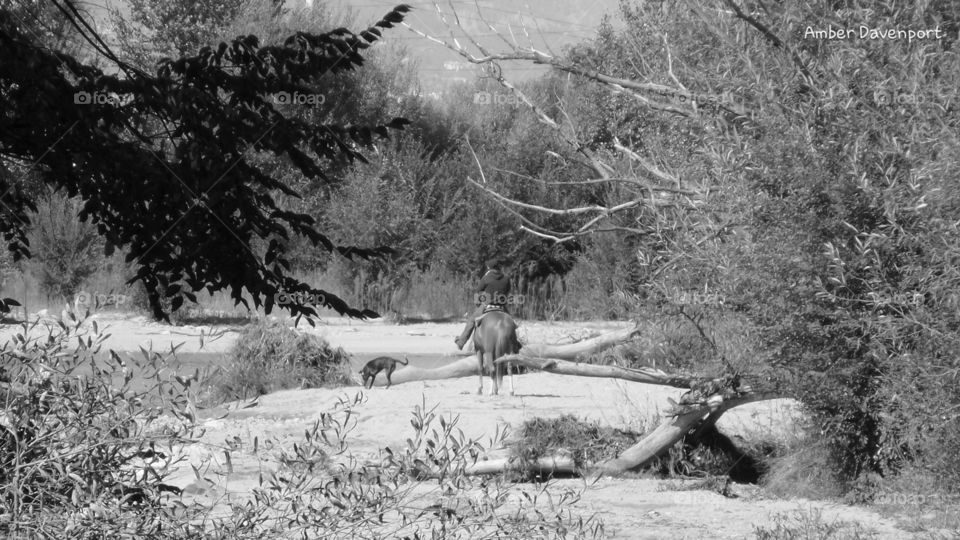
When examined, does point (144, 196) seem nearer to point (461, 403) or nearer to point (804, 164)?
point (804, 164)

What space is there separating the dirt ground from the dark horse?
1.14ft

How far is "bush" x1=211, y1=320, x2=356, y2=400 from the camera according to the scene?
15.7 metres

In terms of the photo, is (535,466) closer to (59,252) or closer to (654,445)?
(654,445)

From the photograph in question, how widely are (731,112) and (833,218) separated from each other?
41.3 inches

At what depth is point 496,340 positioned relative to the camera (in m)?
14.8

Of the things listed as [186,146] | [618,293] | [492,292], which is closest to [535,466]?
[618,293]

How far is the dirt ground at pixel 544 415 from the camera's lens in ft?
25.7

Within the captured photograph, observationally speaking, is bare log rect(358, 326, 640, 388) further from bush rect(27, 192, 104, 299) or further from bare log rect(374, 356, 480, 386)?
bush rect(27, 192, 104, 299)

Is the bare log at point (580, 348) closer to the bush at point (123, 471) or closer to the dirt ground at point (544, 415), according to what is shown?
the dirt ground at point (544, 415)

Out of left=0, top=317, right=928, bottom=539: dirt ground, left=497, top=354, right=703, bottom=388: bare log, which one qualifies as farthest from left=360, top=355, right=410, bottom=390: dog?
left=497, top=354, right=703, bottom=388: bare log

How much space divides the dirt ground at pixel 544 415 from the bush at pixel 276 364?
0.58 metres

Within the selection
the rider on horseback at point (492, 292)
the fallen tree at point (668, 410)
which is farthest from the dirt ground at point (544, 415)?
the rider on horseback at point (492, 292)

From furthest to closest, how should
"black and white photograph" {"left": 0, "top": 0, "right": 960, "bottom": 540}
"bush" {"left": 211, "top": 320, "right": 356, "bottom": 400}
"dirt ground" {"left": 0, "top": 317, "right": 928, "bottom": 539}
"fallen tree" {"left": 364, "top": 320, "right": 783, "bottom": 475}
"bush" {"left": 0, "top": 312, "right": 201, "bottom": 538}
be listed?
"bush" {"left": 211, "top": 320, "right": 356, "bottom": 400}
"fallen tree" {"left": 364, "top": 320, "right": 783, "bottom": 475}
"dirt ground" {"left": 0, "top": 317, "right": 928, "bottom": 539}
"black and white photograph" {"left": 0, "top": 0, "right": 960, "bottom": 540}
"bush" {"left": 0, "top": 312, "right": 201, "bottom": 538}

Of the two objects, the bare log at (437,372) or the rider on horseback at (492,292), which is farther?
the bare log at (437,372)
